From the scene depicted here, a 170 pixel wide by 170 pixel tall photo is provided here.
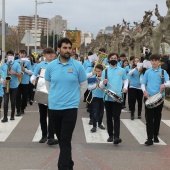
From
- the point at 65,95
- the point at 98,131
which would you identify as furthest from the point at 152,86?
the point at 65,95

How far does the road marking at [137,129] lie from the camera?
8.91 metres

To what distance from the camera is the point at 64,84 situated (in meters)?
5.78

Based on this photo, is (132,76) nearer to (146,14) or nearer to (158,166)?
(158,166)

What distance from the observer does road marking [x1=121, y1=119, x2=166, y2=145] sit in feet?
29.2

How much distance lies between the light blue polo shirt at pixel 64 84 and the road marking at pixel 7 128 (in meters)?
3.25

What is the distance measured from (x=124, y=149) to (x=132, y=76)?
4.55 metres

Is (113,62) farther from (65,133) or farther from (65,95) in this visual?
(65,133)

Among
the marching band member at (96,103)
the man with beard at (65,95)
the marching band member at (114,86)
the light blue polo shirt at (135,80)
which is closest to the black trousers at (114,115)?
the marching band member at (114,86)

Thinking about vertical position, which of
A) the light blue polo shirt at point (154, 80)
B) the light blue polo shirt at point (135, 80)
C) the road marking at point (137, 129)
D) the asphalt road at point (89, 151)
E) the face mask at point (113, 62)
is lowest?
the road marking at point (137, 129)

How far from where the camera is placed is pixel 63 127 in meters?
5.76

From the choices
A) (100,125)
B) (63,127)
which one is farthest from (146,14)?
(63,127)

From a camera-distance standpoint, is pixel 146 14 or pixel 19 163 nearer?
pixel 19 163

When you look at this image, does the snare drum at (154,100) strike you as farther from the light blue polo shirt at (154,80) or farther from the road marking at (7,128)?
the road marking at (7,128)

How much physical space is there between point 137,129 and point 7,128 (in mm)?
3332
